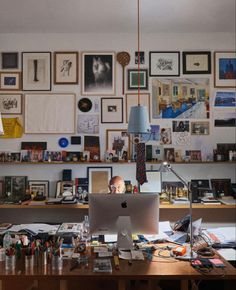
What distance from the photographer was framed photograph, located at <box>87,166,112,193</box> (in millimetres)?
3961

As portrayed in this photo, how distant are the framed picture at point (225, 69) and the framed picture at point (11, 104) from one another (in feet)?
7.86

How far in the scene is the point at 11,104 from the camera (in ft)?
13.1

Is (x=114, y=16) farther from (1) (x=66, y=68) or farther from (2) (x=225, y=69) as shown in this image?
(2) (x=225, y=69)

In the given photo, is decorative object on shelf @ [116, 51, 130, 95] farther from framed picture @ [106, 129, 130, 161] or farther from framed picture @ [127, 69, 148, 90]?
framed picture @ [106, 129, 130, 161]

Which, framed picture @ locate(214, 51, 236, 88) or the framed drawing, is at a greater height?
framed picture @ locate(214, 51, 236, 88)

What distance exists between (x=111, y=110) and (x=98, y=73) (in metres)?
0.48

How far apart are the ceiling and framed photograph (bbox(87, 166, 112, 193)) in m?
1.65

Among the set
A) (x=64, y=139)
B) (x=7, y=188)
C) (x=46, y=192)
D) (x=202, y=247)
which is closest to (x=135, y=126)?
(x=202, y=247)

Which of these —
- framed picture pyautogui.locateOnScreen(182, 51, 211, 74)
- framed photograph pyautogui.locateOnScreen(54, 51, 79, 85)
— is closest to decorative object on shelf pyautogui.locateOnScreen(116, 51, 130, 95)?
framed photograph pyautogui.locateOnScreen(54, 51, 79, 85)

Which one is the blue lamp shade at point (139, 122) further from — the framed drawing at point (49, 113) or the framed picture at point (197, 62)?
the framed picture at point (197, 62)

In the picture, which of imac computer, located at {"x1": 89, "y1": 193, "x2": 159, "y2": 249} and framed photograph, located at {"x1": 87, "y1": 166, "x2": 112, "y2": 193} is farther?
framed photograph, located at {"x1": 87, "y1": 166, "x2": 112, "y2": 193}

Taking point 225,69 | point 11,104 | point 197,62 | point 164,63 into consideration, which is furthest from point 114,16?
point 11,104

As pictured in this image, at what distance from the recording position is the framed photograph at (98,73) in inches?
157

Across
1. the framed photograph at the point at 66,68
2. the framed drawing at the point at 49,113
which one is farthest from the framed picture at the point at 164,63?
the framed drawing at the point at 49,113
